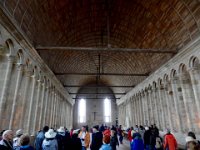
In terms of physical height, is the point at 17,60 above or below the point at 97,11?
below

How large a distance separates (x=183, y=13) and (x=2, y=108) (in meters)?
11.2

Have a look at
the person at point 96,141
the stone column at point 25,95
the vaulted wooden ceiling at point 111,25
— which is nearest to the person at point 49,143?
the person at point 96,141

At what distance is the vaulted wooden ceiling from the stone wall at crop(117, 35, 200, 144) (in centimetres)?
92

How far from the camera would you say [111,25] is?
15.5m

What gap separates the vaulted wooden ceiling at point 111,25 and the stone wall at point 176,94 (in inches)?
36.4

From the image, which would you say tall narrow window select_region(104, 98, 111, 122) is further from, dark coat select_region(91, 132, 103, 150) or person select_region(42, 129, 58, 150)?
person select_region(42, 129, 58, 150)

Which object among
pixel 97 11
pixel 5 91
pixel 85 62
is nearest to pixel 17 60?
pixel 5 91

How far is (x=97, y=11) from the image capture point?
1384 cm

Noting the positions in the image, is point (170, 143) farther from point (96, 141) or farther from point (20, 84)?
point (20, 84)

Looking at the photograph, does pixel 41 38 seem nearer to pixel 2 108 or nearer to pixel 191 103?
pixel 2 108

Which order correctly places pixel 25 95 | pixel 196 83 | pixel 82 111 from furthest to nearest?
pixel 82 111 → pixel 25 95 → pixel 196 83

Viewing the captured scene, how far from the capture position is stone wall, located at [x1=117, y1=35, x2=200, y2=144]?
9836 mm

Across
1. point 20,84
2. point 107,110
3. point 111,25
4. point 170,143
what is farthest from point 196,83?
point 107,110

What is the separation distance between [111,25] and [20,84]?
979cm
